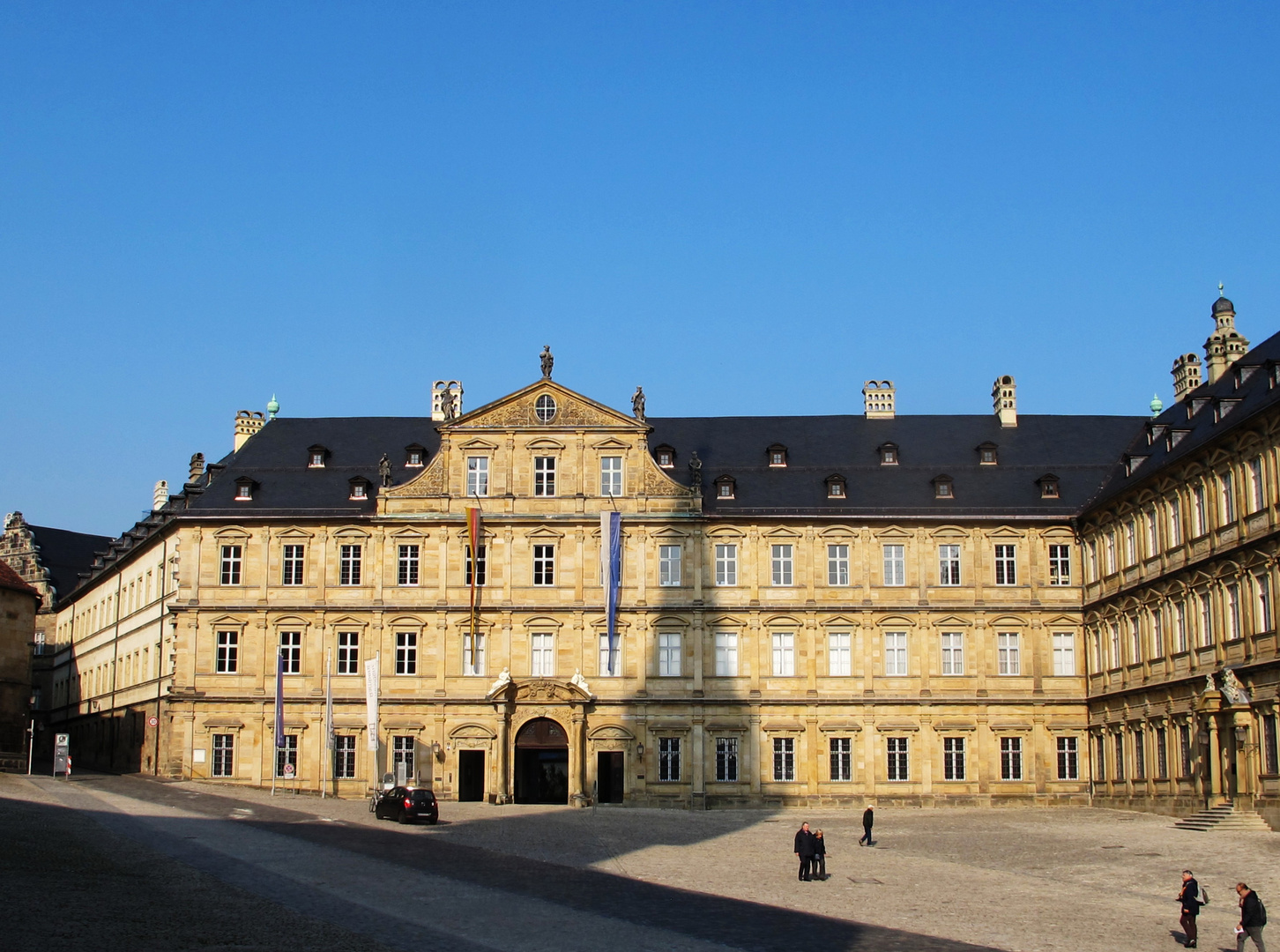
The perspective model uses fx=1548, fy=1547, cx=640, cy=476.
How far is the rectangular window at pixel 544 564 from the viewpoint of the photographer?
6800 centimetres

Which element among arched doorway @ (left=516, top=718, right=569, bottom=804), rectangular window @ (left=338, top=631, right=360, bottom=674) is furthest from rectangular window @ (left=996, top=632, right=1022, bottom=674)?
rectangular window @ (left=338, top=631, right=360, bottom=674)

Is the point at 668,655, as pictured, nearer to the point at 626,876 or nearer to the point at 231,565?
the point at 231,565

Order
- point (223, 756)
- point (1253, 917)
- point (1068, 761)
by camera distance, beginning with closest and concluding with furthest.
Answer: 1. point (1253, 917)
2. point (1068, 761)
3. point (223, 756)

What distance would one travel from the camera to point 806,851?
37656 millimetres

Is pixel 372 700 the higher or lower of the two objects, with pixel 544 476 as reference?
lower

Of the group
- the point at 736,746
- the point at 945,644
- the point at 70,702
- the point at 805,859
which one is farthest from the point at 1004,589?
the point at 70,702

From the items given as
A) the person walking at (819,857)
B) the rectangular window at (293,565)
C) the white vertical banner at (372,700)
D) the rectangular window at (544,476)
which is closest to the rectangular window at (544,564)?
the rectangular window at (544,476)

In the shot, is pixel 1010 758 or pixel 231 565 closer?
pixel 1010 758

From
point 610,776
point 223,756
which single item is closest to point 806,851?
point 610,776

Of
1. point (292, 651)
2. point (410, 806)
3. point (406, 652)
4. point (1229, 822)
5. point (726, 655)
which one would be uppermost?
point (292, 651)

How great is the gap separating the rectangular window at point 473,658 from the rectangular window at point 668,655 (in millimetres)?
7732

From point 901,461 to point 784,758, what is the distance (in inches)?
584

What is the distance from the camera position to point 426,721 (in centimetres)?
6694

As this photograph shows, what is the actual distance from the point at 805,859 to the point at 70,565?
93.4 metres
